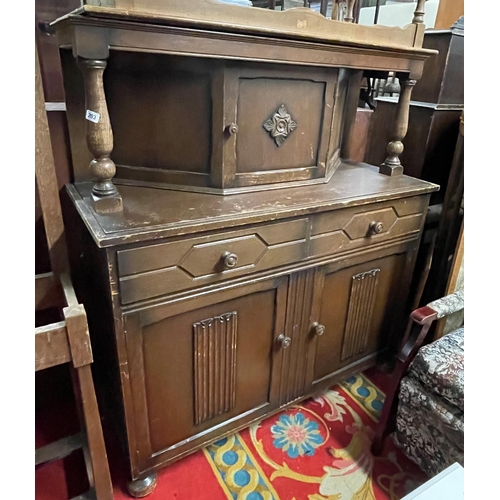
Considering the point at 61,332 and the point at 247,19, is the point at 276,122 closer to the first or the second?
the point at 247,19

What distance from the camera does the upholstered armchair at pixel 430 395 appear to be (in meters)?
1.25

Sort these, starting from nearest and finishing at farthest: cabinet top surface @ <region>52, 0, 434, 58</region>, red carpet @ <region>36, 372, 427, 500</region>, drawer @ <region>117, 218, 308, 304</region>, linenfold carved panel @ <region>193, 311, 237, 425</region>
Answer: cabinet top surface @ <region>52, 0, 434, 58</region>
drawer @ <region>117, 218, 308, 304</region>
linenfold carved panel @ <region>193, 311, 237, 425</region>
red carpet @ <region>36, 372, 427, 500</region>

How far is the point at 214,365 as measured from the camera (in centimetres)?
130

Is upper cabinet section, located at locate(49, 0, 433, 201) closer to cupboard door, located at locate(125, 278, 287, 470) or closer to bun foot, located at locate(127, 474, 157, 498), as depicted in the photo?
cupboard door, located at locate(125, 278, 287, 470)

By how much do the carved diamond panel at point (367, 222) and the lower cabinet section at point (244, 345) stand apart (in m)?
0.10

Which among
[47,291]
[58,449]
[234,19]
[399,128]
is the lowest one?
[58,449]

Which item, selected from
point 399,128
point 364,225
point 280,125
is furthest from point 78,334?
point 399,128

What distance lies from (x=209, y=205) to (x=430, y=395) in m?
0.94

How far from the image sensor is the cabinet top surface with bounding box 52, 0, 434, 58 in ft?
2.98

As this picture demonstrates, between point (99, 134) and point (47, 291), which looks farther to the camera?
point (47, 291)

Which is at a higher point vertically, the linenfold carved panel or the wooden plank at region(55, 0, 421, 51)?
the wooden plank at region(55, 0, 421, 51)

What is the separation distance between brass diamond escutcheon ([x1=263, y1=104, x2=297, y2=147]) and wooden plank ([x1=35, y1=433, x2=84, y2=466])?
1162 mm

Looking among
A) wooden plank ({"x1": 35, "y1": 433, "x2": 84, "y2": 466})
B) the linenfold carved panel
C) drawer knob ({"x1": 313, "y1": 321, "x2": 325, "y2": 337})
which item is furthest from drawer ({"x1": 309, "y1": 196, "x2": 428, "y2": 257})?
wooden plank ({"x1": 35, "y1": 433, "x2": 84, "y2": 466})

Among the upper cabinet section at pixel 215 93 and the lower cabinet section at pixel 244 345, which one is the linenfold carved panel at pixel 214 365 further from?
the upper cabinet section at pixel 215 93
